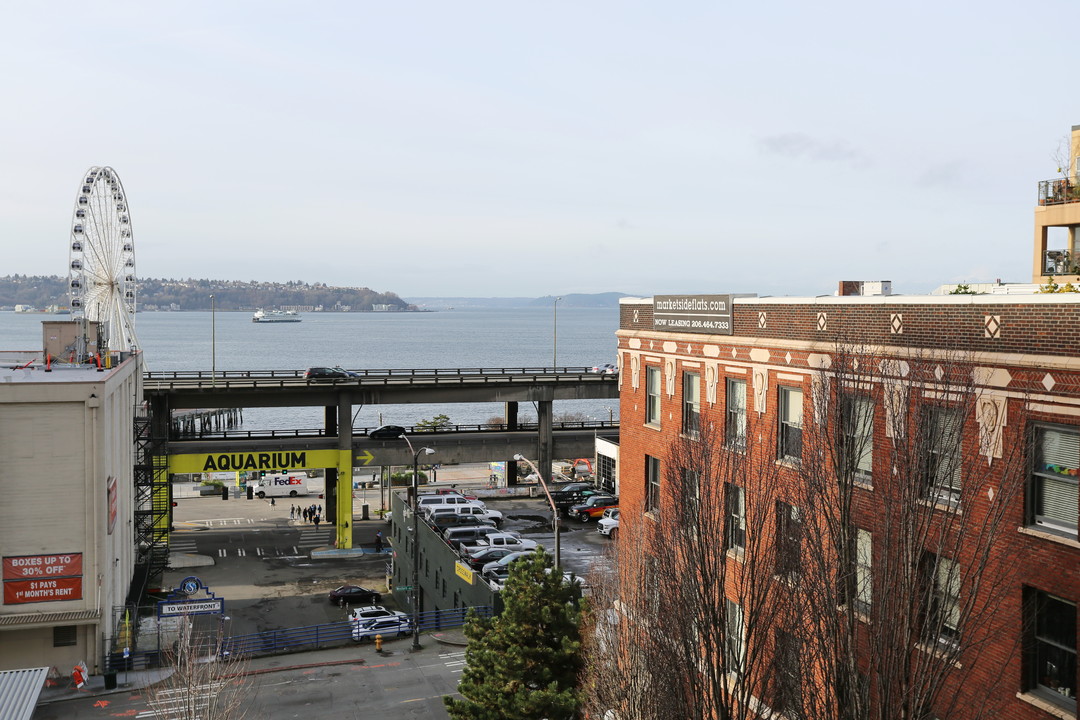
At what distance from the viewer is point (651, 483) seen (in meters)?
29.2

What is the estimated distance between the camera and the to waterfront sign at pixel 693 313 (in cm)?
2459

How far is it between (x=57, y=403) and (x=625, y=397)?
21386 millimetres

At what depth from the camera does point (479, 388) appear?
65812 mm

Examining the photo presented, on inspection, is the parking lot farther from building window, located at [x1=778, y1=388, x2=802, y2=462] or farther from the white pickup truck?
building window, located at [x1=778, y1=388, x2=802, y2=462]

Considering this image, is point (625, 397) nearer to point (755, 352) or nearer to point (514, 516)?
point (755, 352)

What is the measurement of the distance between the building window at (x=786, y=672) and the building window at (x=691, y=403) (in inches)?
338

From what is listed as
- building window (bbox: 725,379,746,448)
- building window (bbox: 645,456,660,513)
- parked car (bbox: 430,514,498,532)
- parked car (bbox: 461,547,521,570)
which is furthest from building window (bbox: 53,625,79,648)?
building window (bbox: 725,379,746,448)

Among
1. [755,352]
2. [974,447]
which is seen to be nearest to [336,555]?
[755,352]


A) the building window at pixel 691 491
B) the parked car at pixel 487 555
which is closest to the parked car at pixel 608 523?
the parked car at pixel 487 555

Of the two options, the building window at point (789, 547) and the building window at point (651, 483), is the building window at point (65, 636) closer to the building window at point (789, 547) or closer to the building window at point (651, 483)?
the building window at point (651, 483)

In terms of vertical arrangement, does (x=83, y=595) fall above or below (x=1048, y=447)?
below

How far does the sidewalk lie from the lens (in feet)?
111

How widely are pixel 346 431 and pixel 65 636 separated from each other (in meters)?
25.6

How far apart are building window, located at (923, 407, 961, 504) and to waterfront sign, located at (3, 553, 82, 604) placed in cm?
3156
